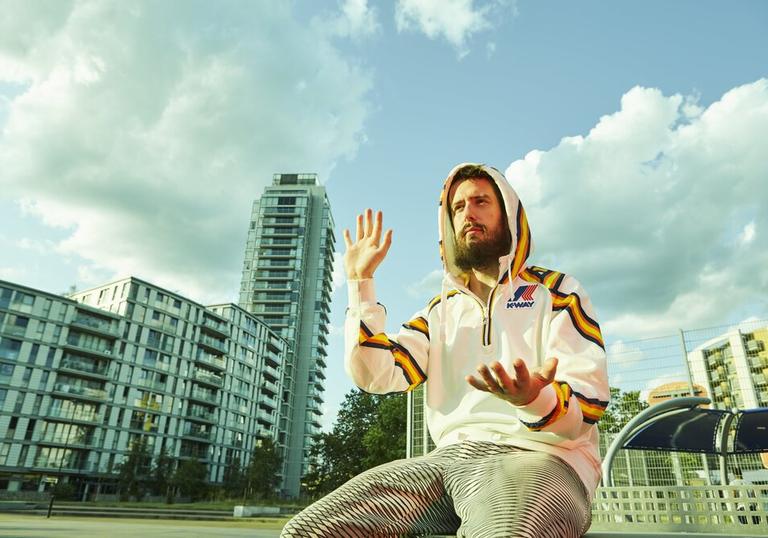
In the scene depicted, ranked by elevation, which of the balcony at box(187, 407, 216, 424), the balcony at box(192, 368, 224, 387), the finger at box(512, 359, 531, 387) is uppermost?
the balcony at box(192, 368, 224, 387)

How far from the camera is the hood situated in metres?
2.14

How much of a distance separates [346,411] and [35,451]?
3383 centimetres

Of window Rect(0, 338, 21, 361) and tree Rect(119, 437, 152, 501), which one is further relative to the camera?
tree Rect(119, 437, 152, 501)

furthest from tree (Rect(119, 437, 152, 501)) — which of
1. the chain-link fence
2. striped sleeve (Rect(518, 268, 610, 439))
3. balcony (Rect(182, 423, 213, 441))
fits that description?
striped sleeve (Rect(518, 268, 610, 439))

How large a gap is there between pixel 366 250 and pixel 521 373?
100 centimetres

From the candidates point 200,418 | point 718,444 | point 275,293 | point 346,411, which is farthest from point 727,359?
point 275,293

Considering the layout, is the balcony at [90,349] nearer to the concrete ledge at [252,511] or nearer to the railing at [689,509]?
the concrete ledge at [252,511]

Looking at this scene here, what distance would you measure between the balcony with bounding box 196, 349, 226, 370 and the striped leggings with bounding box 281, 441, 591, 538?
71.6 meters

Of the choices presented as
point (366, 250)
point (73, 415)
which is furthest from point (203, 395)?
point (366, 250)

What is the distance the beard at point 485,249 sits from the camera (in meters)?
2.19

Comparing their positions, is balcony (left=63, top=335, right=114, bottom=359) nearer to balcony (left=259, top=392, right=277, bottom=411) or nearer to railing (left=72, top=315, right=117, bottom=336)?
railing (left=72, top=315, right=117, bottom=336)

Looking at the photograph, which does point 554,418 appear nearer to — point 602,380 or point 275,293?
point 602,380

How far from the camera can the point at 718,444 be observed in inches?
307

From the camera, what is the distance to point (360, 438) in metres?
44.4
